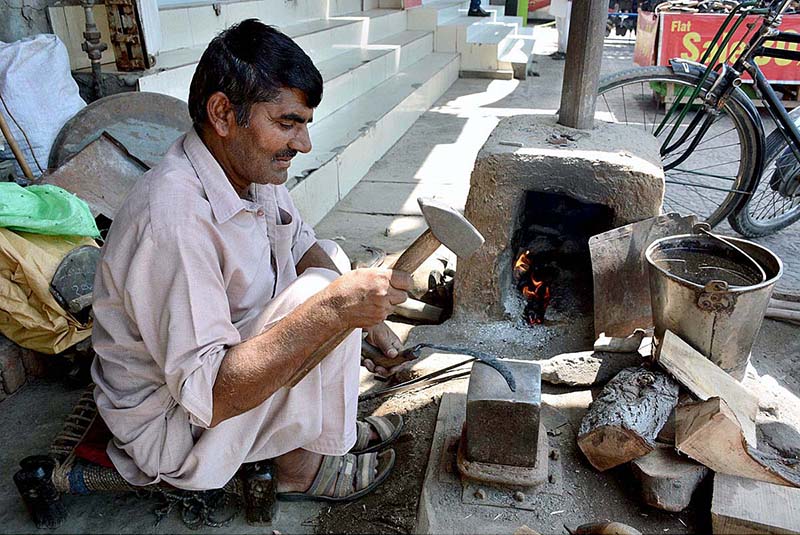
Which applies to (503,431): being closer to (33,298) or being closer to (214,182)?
(214,182)

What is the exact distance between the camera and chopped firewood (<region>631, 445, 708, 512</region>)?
189cm

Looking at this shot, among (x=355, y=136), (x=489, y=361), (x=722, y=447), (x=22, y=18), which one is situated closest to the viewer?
(x=722, y=447)

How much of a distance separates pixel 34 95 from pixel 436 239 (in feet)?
8.33

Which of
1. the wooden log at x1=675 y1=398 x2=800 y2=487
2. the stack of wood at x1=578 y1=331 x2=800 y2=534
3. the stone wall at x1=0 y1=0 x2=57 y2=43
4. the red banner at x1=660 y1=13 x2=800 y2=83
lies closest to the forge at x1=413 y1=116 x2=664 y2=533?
the stack of wood at x1=578 y1=331 x2=800 y2=534

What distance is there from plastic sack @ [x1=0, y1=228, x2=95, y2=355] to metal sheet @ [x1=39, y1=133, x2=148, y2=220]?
0.51 meters

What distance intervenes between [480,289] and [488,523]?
135 centimetres

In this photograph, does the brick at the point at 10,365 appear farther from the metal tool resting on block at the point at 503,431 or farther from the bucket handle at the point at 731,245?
the bucket handle at the point at 731,245

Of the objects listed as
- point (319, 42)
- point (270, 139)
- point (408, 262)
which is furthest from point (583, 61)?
point (319, 42)

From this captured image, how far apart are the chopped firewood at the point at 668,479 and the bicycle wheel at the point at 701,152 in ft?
7.28

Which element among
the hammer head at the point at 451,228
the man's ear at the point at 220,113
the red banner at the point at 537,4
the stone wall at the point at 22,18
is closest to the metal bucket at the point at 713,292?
the hammer head at the point at 451,228

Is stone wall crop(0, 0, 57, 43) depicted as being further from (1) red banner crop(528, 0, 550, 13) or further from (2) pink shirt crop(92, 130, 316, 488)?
(1) red banner crop(528, 0, 550, 13)

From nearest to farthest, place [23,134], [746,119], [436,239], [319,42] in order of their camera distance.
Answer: [436,239] → [23,134] → [746,119] → [319,42]

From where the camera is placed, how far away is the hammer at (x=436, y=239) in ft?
5.35

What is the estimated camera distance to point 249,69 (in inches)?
61.0
